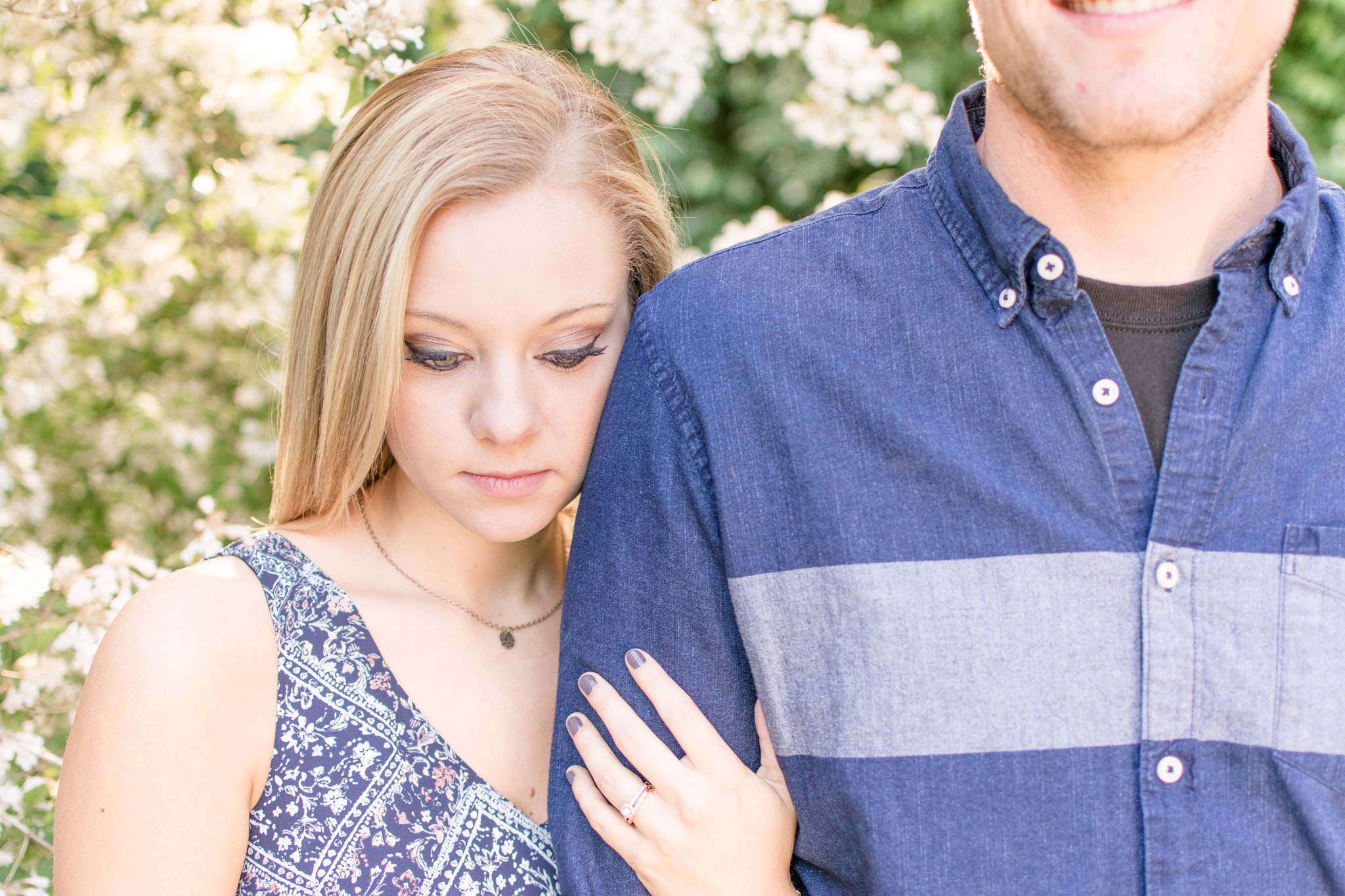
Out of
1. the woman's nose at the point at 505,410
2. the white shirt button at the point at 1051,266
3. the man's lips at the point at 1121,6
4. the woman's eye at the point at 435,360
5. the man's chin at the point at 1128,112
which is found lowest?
the woman's nose at the point at 505,410

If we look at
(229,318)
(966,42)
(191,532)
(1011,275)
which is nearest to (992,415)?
(1011,275)

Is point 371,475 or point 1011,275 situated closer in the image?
point 1011,275

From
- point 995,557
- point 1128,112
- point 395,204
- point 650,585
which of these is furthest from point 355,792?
point 1128,112

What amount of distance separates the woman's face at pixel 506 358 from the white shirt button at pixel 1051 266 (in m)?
0.61

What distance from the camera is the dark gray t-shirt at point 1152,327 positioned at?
1.37 m

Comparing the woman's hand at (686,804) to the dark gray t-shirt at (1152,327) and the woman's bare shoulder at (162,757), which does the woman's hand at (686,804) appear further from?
the dark gray t-shirt at (1152,327)

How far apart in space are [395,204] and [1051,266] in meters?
0.85

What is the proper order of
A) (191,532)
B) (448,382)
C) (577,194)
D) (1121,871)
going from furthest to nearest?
(191,532) → (577,194) → (448,382) → (1121,871)

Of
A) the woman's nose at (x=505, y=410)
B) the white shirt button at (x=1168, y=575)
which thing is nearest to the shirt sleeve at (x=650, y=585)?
the woman's nose at (x=505, y=410)

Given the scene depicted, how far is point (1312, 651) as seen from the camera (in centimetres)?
130

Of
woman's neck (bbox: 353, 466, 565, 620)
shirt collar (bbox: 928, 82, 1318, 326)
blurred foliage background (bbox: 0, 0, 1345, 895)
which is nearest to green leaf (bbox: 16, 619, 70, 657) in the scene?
blurred foliage background (bbox: 0, 0, 1345, 895)

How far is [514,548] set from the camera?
1980 millimetres

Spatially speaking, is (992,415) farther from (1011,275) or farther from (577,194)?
(577,194)

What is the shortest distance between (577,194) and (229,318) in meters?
1.81
